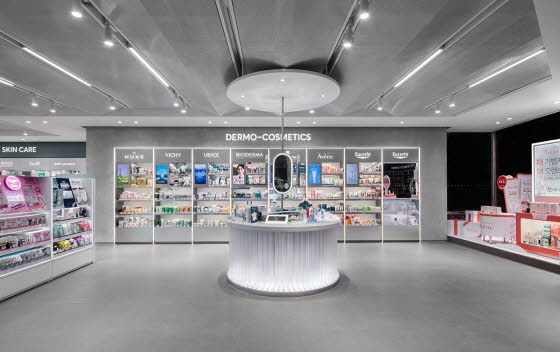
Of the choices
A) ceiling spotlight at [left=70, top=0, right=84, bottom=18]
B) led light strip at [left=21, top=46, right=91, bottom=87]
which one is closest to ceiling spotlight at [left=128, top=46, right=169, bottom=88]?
ceiling spotlight at [left=70, top=0, right=84, bottom=18]

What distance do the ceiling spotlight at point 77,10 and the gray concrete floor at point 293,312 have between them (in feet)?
11.2

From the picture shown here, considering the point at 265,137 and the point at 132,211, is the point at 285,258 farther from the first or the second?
the point at 132,211

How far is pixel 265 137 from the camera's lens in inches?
336

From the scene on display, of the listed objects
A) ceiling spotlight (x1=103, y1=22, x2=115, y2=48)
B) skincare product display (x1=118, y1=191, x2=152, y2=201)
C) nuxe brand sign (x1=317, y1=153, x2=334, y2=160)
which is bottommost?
skincare product display (x1=118, y1=191, x2=152, y2=201)

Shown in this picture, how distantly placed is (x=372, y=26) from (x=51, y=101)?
252 inches

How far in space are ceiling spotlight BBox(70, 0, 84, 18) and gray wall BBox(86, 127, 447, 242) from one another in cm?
552

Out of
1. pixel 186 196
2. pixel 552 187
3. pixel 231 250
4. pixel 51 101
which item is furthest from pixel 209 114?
pixel 552 187

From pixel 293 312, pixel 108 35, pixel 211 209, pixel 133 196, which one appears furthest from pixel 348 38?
pixel 133 196

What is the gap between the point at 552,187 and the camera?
7023 mm

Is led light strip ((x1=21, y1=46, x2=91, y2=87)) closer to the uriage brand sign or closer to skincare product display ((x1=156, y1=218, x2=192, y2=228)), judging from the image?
skincare product display ((x1=156, y1=218, x2=192, y2=228))

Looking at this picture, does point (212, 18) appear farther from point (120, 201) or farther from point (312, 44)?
point (120, 201)

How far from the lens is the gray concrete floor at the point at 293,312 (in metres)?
Result: 3.04

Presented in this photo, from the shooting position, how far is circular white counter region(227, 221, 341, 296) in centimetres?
432

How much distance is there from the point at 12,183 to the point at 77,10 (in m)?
3.36
